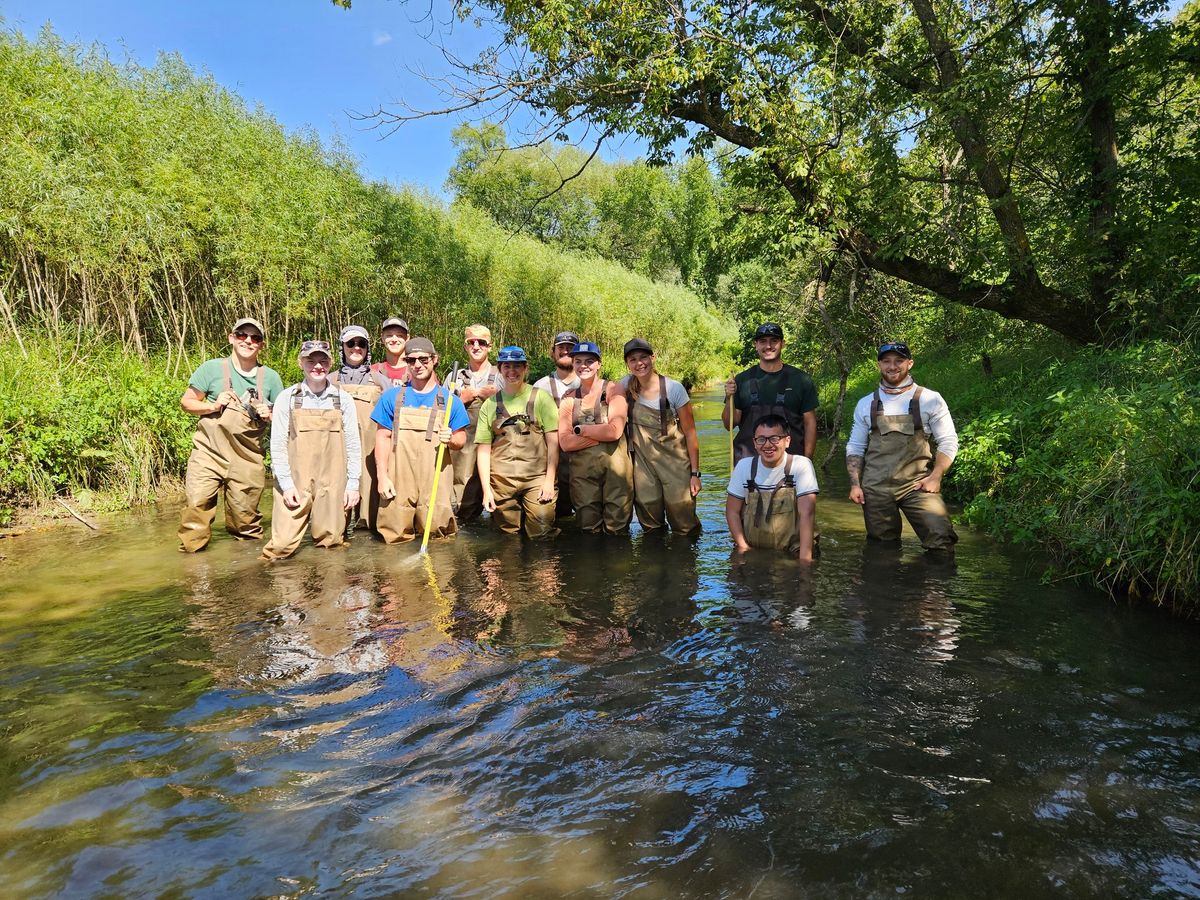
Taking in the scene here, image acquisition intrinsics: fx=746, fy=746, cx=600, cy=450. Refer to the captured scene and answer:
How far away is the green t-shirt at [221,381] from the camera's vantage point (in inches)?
276

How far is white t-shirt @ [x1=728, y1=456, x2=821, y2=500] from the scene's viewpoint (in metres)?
6.23

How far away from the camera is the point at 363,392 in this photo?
759 cm

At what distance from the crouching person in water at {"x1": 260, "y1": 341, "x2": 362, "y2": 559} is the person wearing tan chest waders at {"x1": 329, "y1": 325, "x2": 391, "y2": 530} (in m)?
0.57

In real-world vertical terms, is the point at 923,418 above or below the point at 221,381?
below

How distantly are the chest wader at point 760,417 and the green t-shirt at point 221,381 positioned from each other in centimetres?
440

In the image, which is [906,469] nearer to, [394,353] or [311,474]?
[394,353]

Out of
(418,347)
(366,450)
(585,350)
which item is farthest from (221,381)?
(585,350)

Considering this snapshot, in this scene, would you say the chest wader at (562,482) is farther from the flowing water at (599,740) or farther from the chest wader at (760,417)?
the flowing water at (599,740)

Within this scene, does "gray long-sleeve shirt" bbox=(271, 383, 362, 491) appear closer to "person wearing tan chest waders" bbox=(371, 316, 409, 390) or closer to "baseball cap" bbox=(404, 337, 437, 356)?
"baseball cap" bbox=(404, 337, 437, 356)

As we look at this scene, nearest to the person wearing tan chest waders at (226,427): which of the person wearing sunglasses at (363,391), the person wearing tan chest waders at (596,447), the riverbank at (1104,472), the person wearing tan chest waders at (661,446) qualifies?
the person wearing sunglasses at (363,391)

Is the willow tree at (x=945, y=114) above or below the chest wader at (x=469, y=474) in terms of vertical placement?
above

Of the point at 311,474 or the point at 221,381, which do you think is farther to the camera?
the point at 221,381

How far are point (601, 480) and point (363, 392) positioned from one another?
8.47 ft

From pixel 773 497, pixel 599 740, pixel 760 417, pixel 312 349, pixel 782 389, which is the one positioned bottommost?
pixel 599 740
